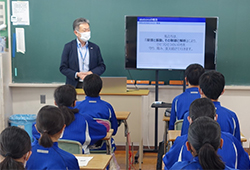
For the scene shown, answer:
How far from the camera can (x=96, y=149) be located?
3.01 meters

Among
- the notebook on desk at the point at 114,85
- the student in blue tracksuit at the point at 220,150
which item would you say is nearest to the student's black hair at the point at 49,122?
the student in blue tracksuit at the point at 220,150

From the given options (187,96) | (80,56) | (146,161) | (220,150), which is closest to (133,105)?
(146,161)

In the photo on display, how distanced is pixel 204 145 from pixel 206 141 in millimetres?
33

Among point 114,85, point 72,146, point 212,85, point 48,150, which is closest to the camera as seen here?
point 48,150

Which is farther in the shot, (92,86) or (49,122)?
(92,86)

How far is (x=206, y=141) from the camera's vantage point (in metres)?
1.42

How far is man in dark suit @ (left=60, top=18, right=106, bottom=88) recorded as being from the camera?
170 inches

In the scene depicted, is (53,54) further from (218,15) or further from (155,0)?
(218,15)

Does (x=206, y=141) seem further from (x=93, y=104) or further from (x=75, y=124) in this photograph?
(x=93, y=104)

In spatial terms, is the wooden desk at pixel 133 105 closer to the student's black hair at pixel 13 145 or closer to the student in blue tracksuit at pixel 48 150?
the student in blue tracksuit at pixel 48 150

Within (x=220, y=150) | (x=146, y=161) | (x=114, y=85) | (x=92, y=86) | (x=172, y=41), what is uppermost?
(x=172, y=41)

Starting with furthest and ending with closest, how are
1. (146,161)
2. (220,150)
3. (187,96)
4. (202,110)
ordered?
(146,161), (187,96), (202,110), (220,150)

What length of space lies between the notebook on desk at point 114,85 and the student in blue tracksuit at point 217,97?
177 cm

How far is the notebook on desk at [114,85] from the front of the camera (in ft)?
13.8
